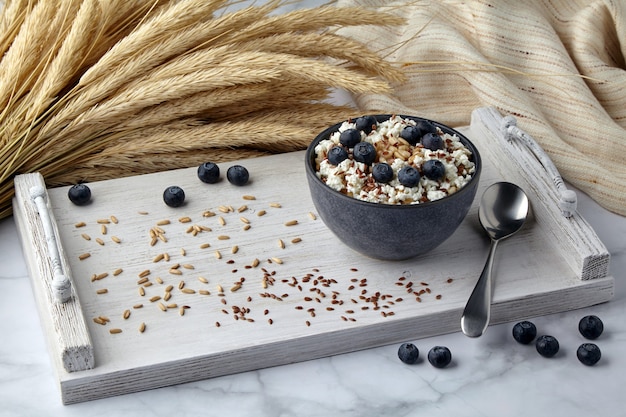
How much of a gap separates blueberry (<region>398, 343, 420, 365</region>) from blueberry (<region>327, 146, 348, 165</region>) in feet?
1.01

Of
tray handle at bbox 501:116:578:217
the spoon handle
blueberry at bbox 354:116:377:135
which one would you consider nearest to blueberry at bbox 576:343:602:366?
the spoon handle

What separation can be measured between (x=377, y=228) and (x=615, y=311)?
410 mm

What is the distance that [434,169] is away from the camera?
1390 mm

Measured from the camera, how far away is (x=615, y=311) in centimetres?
144

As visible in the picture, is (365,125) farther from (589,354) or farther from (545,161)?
(589,354)

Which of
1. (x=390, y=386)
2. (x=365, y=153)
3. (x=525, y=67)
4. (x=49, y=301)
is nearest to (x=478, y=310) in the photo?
(x=390, y=386)

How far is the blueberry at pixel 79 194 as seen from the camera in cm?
163

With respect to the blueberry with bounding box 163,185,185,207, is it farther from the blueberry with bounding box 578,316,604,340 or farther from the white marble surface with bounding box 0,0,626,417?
the blueberry with bounding box 578,316,604,340

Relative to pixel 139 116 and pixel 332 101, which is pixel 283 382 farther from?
pixel 332 101

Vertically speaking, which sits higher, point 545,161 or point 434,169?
point 434,169

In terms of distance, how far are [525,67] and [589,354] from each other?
827 millimetres

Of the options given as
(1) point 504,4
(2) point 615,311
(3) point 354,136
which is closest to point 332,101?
(1) point 504,4

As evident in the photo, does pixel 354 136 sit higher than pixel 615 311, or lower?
higher

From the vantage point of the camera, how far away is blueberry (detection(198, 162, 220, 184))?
168 cm
